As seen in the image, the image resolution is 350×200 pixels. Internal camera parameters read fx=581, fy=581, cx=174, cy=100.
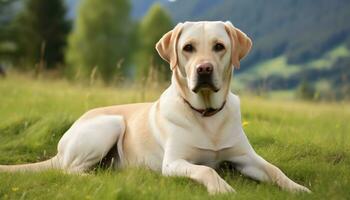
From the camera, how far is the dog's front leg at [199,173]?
460cm

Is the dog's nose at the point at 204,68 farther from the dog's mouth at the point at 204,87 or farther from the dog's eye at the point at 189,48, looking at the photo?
the dog's eye at the point at 189,48

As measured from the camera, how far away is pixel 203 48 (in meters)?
5.20

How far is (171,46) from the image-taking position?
18.2ft

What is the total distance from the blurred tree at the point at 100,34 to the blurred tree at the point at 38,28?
1.45 m

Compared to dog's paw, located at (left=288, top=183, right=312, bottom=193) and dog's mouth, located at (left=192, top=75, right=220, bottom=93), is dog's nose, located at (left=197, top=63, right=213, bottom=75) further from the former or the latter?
dog's paw, located at (left=288, top=183, right=312, bottom=193)

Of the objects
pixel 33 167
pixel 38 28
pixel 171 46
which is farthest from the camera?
pixel 38 28

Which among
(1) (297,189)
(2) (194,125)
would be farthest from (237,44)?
(1) (297,189)

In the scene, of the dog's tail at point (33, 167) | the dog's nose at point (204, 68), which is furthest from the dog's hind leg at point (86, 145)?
the dog's nose at point (204, 68)

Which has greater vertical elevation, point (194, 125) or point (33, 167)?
point (194, 125)

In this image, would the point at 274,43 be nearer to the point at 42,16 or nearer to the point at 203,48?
the point at 42,16

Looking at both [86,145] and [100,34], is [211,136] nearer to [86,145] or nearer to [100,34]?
[86,145]

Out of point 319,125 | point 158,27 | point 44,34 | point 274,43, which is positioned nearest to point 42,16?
point 44,34

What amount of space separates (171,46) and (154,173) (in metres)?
1.21

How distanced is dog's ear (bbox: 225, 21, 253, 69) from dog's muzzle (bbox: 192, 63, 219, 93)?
40cm
